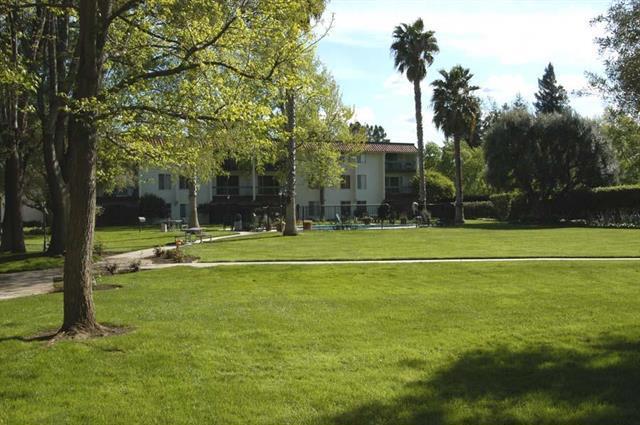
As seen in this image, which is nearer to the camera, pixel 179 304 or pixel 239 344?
pixel 239 344

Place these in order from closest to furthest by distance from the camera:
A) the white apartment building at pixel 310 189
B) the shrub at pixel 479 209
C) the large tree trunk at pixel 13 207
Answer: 1. the large tree trunk at pixel 13 207
2. the shrub at pixel 479 209
3. the white apartment building at pixel 310 189

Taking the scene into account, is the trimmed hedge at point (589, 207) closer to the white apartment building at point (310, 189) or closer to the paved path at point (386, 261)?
the white apartment building at point (310, 189)

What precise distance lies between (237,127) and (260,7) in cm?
180

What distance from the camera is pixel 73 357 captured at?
7312mm

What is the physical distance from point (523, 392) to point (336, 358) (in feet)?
7.11

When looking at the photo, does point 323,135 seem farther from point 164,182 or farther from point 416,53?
point 164,182

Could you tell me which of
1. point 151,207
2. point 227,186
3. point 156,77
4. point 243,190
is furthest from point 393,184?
point 156,77

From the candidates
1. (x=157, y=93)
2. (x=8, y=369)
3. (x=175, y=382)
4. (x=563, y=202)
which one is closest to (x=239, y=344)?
(x=175, y=382)

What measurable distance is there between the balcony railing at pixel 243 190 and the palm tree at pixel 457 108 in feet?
66.3

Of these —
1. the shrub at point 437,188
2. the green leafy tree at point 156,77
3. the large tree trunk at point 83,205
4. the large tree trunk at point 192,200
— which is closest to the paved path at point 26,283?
the large tree trunk at point 83,205

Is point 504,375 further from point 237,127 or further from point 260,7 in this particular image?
point 260,7

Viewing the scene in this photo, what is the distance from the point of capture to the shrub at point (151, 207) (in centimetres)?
5784

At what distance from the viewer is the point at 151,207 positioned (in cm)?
5788

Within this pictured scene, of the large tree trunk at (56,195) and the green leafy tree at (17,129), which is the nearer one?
the green leafy tree at (17,129)
